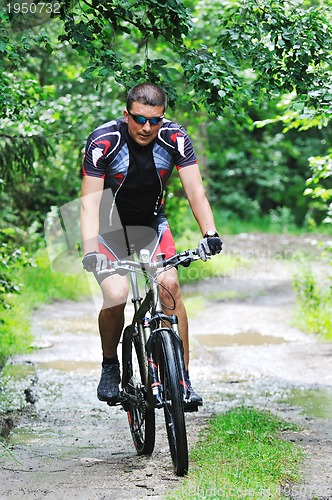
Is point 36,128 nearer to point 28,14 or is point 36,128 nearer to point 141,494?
point 28,14

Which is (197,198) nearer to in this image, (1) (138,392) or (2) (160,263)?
(2) (160,263)

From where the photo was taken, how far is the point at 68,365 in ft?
25.2

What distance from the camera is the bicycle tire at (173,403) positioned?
384cm

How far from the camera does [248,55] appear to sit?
5.80 m

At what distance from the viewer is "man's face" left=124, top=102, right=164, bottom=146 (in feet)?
14.3

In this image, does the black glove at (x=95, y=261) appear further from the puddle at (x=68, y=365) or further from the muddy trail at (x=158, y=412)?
the puddle at (x=68, y=365)

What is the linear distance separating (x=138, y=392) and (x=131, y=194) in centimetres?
117

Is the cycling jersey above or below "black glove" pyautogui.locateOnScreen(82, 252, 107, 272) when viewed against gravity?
above

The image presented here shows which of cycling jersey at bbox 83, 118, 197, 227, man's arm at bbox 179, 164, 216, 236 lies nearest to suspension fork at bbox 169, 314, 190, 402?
man's arm at bbox 179, 164, 216, 236

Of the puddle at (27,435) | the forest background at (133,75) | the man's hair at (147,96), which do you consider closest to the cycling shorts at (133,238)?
the man's hair at (147,96)

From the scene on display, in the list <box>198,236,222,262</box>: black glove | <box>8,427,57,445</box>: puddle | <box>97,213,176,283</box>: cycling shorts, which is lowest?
<box>8,427,57,445</box>: puddle

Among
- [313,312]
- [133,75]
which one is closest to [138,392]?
[133,75]

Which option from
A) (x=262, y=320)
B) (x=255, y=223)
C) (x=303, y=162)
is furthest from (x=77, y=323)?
(x=303, y=162)

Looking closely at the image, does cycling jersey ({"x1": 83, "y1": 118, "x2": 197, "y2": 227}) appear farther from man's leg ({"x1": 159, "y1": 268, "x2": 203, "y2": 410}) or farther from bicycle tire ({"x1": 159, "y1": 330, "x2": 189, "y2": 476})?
bicycle tire ({"x1": 159, "y1": 330, "x2": 189, "y2": 476})
